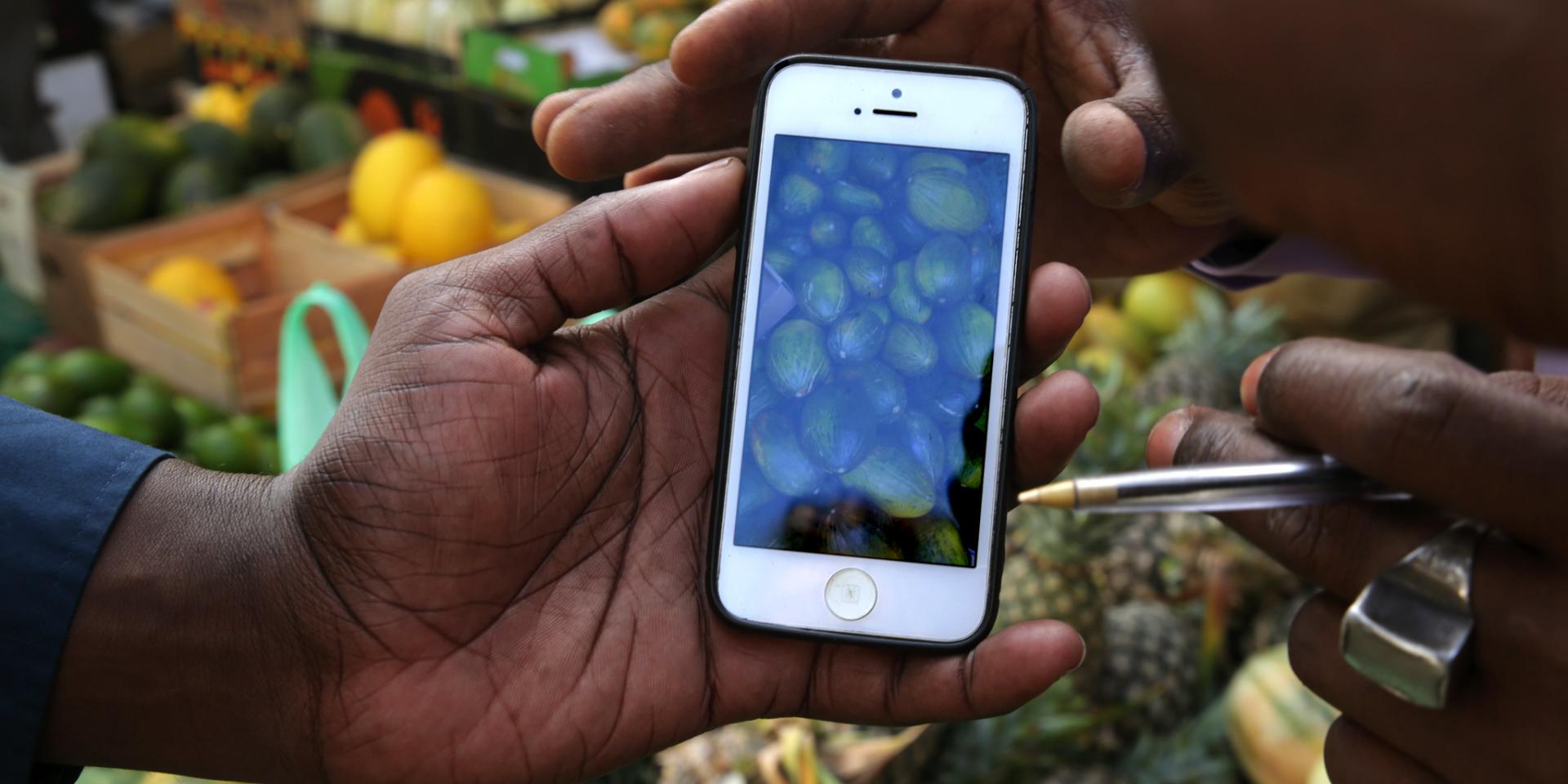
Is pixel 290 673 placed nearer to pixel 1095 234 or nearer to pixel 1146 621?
pixel 1095 234

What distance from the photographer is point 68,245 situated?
2934mm

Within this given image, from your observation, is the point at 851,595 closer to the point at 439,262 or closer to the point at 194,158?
the point at 439,262

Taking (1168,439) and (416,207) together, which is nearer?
(1168,439)

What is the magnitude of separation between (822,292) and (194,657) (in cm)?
61

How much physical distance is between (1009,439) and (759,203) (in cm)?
32

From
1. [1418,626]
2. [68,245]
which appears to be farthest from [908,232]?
[68,245]

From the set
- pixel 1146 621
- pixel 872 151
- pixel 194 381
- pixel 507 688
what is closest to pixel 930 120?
pixel 872 151

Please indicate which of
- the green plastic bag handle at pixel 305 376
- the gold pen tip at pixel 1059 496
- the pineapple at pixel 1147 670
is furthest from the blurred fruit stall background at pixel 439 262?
the gold pen tip at pixel 1059 496

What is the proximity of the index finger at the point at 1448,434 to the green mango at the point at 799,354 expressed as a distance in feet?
1.47

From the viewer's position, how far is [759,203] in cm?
107

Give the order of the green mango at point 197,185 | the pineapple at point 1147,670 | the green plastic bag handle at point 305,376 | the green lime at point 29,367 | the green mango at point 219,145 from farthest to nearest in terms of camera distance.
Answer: the green mango at point 219,145, the green mango at point 197,185, the green lime at point 29,367, the pineapple at point 1147,670, the green plastic bag handle at point 305,376

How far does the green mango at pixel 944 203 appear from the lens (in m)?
1.05

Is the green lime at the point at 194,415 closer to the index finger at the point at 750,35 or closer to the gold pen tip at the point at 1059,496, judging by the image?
the index finger at the point at 750,35

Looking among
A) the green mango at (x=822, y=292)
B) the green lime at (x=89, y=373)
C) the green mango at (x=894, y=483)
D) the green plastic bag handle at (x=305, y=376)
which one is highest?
the green mango at (x=822, y=292)
